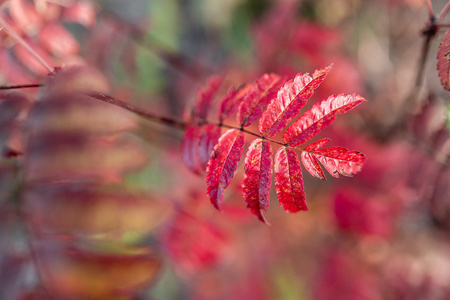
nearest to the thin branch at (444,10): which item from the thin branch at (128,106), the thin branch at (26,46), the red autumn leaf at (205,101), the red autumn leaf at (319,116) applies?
the red autumn leaf at (319,116)

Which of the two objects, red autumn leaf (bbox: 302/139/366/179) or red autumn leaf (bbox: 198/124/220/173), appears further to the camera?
red autumn leaf (bbox: 198/124/220/173)

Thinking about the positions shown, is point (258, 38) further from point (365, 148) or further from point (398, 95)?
point (398, 95)

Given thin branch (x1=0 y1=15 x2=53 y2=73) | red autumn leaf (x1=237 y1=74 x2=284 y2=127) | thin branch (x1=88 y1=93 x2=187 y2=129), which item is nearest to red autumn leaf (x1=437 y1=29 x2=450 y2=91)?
red autumn leaf (x1=237 y1=74 x2=284 y2=127)

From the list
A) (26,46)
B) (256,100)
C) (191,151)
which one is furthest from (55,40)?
(256,100)

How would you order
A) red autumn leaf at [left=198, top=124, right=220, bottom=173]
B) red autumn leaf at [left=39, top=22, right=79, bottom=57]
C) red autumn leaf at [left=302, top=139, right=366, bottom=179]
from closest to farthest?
red autumn leaf at [left=302, top=139, right=366, bottom=179] → red autumn leaf at [left=198, top=124, right=220, bottom=173] → red autumn leaf at [left=39, top=22, right=79, bottom=57]

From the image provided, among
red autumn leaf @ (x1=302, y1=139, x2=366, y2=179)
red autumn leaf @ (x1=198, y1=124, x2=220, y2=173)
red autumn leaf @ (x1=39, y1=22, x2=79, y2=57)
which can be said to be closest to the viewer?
red autumn leaf @ (x1=302, y1=139, x2=366, y2=179)

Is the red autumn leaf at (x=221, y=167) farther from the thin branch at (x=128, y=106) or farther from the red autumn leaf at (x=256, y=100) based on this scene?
the thin branch at (x=128, y=106)

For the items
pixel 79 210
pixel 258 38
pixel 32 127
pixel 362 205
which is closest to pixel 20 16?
pixel 32 127

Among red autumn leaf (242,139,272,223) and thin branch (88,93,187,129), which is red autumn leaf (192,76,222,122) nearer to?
thin branch (88,93,187,129)
